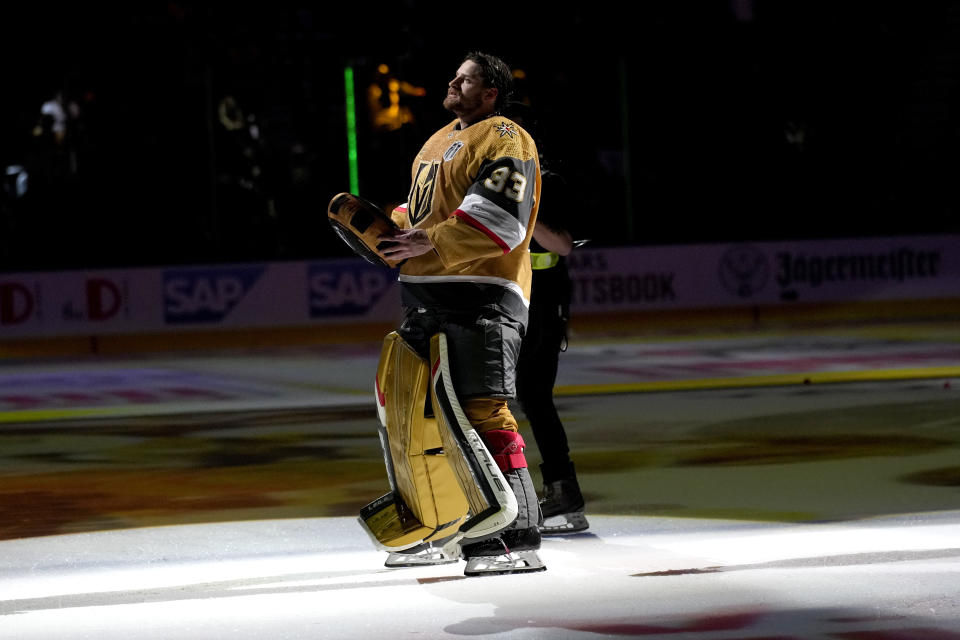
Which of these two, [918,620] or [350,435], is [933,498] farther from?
[350,435]

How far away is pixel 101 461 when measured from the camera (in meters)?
9.66

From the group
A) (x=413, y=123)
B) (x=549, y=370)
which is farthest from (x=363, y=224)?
(x=413, y=123)

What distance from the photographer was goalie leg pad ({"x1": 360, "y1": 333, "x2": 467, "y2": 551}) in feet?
18.8

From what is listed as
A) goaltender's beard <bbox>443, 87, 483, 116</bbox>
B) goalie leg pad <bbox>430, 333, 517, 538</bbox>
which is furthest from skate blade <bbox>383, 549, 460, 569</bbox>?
goaltender's beard <bbox>443, 87, 483, 116</bbox>

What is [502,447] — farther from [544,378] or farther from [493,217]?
[544,378]

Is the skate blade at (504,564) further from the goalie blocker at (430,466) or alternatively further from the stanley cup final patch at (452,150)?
the stanley cup final patch at (452,150)

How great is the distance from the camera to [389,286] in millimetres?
19281

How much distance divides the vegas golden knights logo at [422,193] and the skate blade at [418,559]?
1.21 meters

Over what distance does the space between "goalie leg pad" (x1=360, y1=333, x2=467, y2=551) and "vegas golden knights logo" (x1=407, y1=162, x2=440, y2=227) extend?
1.46 ft

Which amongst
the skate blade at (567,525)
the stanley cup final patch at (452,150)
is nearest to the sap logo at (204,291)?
the skate blade at (567,525)

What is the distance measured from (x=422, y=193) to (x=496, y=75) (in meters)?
0.50

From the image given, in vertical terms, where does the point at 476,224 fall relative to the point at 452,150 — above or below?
below

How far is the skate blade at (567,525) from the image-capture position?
6.85 metres

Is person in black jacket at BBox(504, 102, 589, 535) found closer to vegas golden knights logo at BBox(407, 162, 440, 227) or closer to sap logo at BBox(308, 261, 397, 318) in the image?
vegas golden knights logo at BBox(407, 162, 440, 227)
